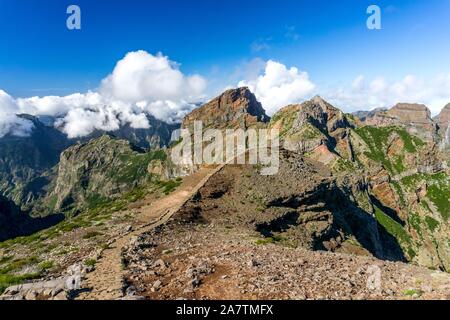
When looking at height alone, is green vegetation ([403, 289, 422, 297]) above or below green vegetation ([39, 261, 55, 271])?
above

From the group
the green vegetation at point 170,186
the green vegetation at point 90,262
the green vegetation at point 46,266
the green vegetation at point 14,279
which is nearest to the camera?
the green vegetation at point 14,279

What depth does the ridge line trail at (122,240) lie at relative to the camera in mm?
27906

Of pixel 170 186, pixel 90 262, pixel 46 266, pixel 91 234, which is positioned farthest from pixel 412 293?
pixel 170 186

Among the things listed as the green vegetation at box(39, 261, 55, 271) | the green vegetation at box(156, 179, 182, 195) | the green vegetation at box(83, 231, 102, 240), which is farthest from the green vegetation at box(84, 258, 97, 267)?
the green vegetation at box(156, 179, 182, 195)

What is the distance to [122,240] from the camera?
4953cm

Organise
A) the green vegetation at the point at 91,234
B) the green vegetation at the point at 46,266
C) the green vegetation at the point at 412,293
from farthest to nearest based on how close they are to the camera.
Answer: the green vegetation at the point at 91,234, the green vegetation at the point at 46,266, the green vegetation at the point at 412,293

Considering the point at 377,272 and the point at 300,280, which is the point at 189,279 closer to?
the point at 300,280

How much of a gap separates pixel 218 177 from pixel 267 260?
44.3 meters

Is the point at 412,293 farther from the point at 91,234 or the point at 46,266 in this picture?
the point at 91,234

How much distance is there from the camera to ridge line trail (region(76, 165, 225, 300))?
1099 inches

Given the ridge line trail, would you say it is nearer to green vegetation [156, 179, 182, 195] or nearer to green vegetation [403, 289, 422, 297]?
green vegetation [156, 179, 182, 195]

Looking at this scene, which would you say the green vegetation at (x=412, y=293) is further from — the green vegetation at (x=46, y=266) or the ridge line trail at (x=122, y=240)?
the green vegetation at (x=46, y=266)

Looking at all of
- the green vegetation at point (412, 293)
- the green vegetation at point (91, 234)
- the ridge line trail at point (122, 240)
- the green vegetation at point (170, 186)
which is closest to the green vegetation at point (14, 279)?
the ridge line trail at point (122, 240)
